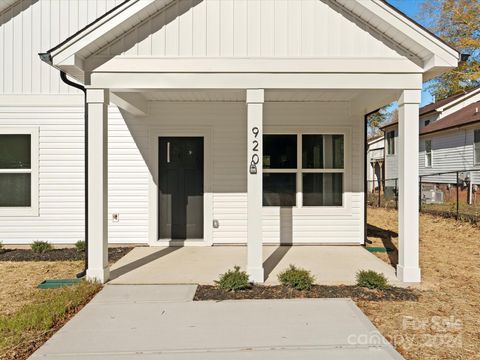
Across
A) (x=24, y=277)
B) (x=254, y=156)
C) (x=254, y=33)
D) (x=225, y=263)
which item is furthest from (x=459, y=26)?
(x=24, y=277)

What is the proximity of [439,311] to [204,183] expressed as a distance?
4.65 meters

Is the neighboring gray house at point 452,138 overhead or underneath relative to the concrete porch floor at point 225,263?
overhead

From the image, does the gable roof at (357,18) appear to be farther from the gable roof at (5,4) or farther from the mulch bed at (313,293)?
the gable roof at (5,4)

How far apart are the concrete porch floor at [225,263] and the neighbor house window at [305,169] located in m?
1.04

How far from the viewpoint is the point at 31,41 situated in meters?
7.14

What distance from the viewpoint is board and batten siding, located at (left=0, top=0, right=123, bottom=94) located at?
709cm

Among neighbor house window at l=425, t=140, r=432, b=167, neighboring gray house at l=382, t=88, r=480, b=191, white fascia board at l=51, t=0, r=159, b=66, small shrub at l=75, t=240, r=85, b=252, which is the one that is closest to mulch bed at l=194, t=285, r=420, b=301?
small shrub at l=75, t=240, r=85, b=252

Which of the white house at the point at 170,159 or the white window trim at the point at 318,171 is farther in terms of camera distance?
the white window trim at the point at 318,171

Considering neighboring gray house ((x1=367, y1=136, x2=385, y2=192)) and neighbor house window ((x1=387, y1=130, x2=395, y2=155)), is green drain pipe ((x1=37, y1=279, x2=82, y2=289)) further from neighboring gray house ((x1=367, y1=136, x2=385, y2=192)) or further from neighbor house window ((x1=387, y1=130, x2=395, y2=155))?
neighboring gray house ((x1=367, y1=136, x2=385, y2=192))

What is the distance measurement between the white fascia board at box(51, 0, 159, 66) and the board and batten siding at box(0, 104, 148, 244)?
2721 millimetres

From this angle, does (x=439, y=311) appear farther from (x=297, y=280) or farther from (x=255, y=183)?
(x=255, y=183)

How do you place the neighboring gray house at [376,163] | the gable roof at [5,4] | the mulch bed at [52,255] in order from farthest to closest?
the neighboring gray house at [376,163], the gable roof at [5,4], the mulch bed at [52,255]

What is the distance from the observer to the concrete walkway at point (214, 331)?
3.00 meters

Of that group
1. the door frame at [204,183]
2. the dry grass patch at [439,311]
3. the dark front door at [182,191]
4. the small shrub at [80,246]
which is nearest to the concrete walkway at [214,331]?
the dry grass patch at [439,311]
